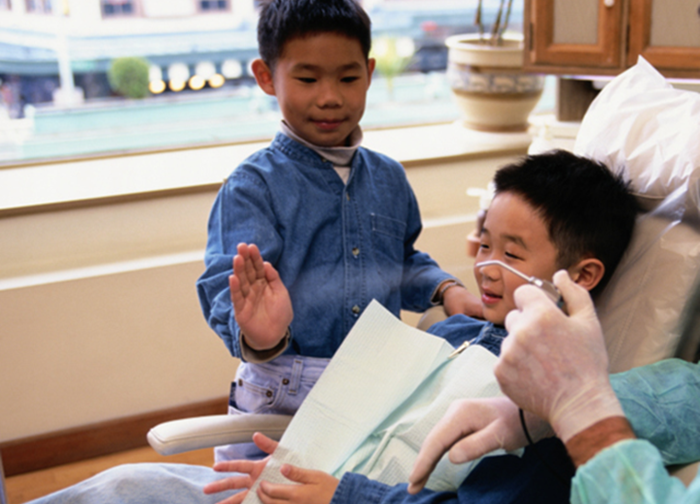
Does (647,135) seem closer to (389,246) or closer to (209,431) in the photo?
(389,246)

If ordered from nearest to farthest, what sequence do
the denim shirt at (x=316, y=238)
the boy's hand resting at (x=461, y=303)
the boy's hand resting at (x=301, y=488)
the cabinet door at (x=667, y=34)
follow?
the boy's hand resting at (x=301, y=488) → the denim shirt at (x=316, y=238) → the boy's hand resting at (x=461, y=303) → the cabinet door at (x=667, y=34)

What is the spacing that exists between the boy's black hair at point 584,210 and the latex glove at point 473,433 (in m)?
0.29

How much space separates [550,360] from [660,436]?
0.87 ft

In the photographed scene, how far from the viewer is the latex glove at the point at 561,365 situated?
76 centimetres

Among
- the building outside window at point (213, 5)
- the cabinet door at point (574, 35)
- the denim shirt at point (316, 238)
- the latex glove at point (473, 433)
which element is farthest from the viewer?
the building outside window at point (213, 5)

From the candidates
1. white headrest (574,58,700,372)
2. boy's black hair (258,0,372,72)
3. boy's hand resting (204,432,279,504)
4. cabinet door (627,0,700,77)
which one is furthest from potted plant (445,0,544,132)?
boy's hand resting (204,432,279,504)

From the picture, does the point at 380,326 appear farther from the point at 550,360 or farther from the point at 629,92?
the point at 629,92

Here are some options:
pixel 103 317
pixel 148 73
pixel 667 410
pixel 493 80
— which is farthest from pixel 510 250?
pixel 148 73

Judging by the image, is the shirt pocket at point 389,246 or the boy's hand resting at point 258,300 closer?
the boy's hand resting at point 258,300

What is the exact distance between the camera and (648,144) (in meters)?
1.15

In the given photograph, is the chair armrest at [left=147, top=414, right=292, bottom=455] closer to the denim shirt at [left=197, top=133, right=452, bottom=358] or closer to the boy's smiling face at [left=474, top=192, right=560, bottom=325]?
the denim shirt at [left=197, top=133, right=452, bottom=358]

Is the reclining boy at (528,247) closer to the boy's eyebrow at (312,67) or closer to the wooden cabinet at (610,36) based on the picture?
the boy's eyebrow at (312,67)

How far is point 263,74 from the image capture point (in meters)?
1.42

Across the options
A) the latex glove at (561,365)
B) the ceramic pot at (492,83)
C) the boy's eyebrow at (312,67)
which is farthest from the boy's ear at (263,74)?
the ceramic pot at (492,83)
